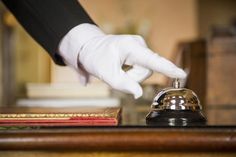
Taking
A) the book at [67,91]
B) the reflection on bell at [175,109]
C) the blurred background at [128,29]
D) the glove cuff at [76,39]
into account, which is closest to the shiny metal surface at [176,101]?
the reflection on bell at [175,109]

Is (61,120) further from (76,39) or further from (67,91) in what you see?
(67,91)

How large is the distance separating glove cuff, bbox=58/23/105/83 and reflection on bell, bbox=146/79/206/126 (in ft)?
0.46

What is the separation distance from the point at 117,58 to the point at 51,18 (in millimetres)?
136

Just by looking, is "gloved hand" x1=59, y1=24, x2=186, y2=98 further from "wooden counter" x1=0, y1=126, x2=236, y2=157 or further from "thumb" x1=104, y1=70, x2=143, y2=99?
"wooden counter" x1=0, y1=126, x2=236, y2=157

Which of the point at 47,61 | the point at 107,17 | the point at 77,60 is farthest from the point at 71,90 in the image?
the point at 107,17

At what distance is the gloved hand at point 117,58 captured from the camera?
25.9 inches

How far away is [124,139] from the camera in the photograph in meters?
0.52

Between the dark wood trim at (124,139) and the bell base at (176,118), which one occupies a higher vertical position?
the bell base at (176,118)

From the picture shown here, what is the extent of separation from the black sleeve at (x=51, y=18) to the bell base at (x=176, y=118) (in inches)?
7.8

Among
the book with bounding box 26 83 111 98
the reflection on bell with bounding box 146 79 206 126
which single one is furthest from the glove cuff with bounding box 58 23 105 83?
the book with bounding box 26 83 111 98

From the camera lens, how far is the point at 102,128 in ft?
1.77

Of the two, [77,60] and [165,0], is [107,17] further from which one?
[77,60]

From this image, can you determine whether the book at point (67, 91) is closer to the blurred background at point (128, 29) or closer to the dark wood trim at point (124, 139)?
the blurred background at point (128, 29)

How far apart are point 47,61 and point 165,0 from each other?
946 millimetres
